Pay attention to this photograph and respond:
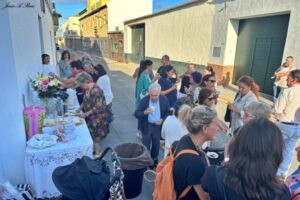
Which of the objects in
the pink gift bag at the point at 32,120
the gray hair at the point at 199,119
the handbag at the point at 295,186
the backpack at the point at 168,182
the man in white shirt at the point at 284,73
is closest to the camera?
the handbag at the point at 295,186

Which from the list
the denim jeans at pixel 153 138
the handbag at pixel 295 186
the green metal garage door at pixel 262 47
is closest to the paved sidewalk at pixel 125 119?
the denim jeans at pixel 153 138

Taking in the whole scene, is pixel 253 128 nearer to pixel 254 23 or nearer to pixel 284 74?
pixel 284 74

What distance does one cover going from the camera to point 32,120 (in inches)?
131

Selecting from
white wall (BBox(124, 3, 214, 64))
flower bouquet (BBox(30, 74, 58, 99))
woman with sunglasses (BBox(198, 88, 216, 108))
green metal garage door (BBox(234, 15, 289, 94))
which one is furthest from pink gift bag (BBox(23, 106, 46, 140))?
white wall (BBox(124, 3, 214, 64))

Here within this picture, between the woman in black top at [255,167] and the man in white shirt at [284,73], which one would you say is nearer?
the woman in black top at [255,167]

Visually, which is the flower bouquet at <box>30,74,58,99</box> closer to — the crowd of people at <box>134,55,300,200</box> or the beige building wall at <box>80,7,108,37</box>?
the crowd of people at <box>134,55,300,200</box>

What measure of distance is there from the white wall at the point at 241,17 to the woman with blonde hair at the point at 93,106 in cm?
713

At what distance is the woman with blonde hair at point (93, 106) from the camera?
417cm

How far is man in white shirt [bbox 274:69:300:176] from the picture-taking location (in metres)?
3.71

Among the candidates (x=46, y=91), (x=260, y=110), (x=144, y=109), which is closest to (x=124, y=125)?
(x=144, y=109)

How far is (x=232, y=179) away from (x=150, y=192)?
2.63 m

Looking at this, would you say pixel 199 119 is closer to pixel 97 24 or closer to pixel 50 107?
pixel 50 107

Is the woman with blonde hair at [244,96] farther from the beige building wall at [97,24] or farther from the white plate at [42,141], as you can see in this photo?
the beige building wall at [97,24]

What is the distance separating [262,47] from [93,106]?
8602mm
